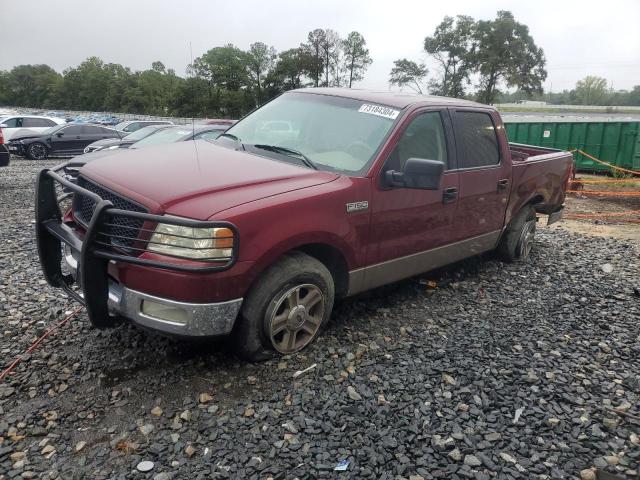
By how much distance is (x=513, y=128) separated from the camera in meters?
19.9

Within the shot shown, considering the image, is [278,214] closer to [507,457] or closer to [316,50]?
[507,457]

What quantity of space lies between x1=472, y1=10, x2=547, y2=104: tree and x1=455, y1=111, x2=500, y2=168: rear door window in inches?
1932

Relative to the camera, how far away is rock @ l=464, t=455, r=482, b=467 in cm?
257

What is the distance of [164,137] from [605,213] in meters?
9.52

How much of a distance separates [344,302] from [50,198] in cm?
256

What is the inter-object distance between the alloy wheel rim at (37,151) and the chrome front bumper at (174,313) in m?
17.7

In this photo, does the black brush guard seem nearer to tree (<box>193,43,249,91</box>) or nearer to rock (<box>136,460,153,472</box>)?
rock (<box>136,460,153,472</box>)

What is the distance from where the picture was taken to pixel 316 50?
2151 inches

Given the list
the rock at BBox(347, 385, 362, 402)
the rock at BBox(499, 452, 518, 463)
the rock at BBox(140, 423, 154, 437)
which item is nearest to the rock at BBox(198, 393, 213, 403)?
the rock at BBox(140, 423, 154, 437)

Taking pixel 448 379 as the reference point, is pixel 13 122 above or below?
above

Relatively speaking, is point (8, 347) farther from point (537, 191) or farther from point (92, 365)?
point (537, 191)

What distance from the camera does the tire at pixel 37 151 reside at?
57.8ft

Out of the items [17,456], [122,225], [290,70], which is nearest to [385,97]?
[122,225]

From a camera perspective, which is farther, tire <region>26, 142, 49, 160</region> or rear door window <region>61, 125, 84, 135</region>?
rear door window <region>61, 125, 84, 135</region>
